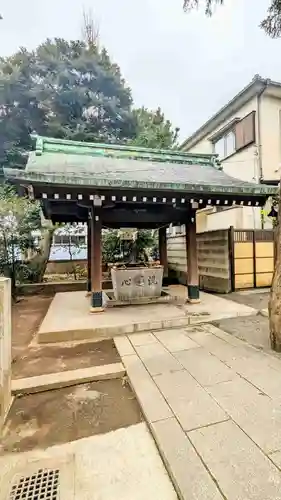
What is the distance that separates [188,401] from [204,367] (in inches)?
29.0

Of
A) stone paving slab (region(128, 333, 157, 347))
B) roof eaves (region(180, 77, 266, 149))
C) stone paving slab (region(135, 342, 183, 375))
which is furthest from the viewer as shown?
roof eaves (region(180, 77, 266, 149))

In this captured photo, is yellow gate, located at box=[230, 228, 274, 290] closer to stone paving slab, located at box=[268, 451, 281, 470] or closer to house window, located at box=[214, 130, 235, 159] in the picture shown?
house window, located at box=[214, 130, 235, 159]

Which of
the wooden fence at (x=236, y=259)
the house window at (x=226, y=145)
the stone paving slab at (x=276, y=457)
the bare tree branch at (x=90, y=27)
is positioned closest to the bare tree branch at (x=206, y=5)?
the wooden fence at (x=236, y=259)

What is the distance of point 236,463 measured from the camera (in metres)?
1.67

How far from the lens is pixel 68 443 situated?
2.01m

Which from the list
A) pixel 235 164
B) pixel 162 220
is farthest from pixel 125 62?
pixel 162 220

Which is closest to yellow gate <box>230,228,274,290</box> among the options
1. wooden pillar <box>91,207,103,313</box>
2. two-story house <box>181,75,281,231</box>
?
two-story house <box>181,75,281,231</box>

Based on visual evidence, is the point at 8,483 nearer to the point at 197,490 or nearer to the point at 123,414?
the point at 123,414

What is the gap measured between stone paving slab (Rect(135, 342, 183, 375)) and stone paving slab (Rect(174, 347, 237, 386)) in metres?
0.11

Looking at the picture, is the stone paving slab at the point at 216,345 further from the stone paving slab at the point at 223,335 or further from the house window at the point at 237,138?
the house window at the point at 237,138

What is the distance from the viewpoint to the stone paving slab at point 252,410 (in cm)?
189

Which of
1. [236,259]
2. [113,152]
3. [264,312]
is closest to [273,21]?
[113,152]

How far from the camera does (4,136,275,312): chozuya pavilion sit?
4.77 meters

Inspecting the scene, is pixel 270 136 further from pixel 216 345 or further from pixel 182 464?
pixel 182 464
